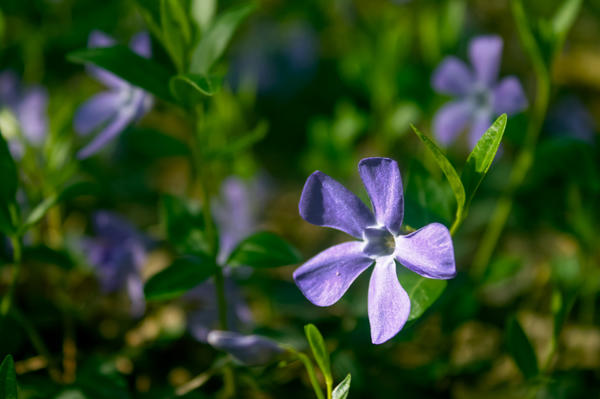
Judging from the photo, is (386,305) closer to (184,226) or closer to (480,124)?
(184,226)

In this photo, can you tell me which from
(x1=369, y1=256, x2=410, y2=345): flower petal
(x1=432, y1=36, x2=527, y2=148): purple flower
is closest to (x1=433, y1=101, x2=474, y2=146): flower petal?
(x1=432, y1=36, x2=527, y2=148): purple flower

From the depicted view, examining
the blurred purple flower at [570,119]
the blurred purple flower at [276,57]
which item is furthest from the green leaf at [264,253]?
the blurred purple flower at [276,57]

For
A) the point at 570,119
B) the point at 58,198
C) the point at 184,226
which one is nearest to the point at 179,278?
the point at 184,226

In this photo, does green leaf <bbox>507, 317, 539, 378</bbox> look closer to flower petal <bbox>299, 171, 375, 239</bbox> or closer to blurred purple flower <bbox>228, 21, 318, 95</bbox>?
flower petal <bbox>299, 171, 375, 239</bbox>

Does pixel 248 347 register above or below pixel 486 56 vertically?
below

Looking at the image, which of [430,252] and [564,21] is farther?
[564,21]

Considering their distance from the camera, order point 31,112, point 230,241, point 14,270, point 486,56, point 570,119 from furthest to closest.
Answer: point 570,119 → point 31,112 → point 230,241 → point 486,56 → point 14,270
